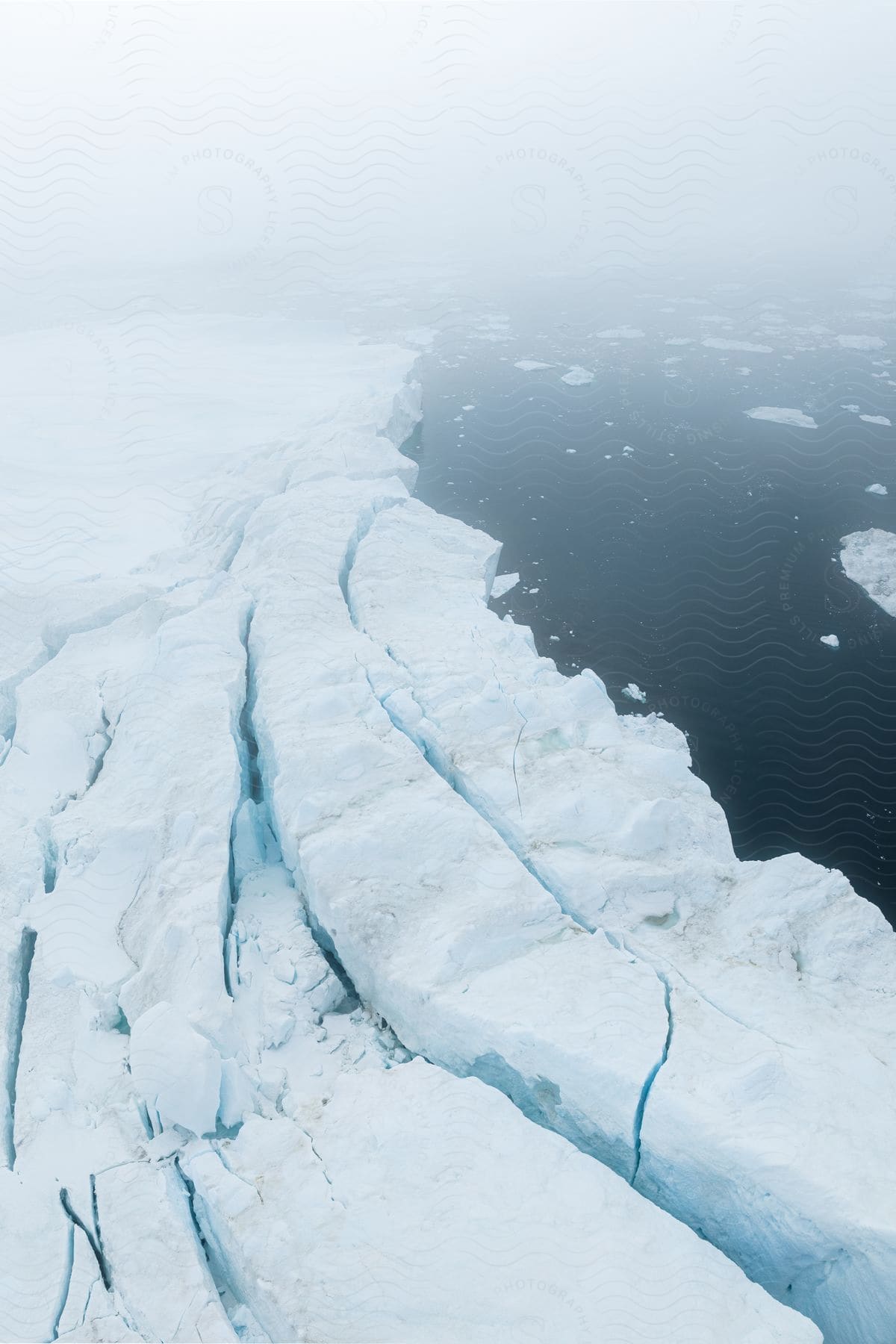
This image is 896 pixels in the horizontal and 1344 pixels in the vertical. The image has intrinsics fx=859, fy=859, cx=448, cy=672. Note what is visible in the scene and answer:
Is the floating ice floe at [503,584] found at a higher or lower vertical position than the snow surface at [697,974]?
lower

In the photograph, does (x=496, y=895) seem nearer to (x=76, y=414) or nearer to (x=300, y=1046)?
(x=300, y=1046)

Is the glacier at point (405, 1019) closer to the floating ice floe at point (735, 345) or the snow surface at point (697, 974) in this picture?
the snow surface at point (697, 974)

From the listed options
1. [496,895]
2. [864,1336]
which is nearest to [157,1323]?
[496,895]

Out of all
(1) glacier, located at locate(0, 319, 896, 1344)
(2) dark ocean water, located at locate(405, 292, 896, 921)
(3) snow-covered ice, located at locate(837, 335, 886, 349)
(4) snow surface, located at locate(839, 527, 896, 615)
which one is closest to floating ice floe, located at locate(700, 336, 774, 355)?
(2) dark ocean water, located at locate(405, 292, 896, 921)

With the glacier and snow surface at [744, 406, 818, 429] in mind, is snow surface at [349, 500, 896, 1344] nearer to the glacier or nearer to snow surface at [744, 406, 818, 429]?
the glacier

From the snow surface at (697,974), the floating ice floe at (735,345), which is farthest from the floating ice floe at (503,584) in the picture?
the floating ice floe at (735,345)
